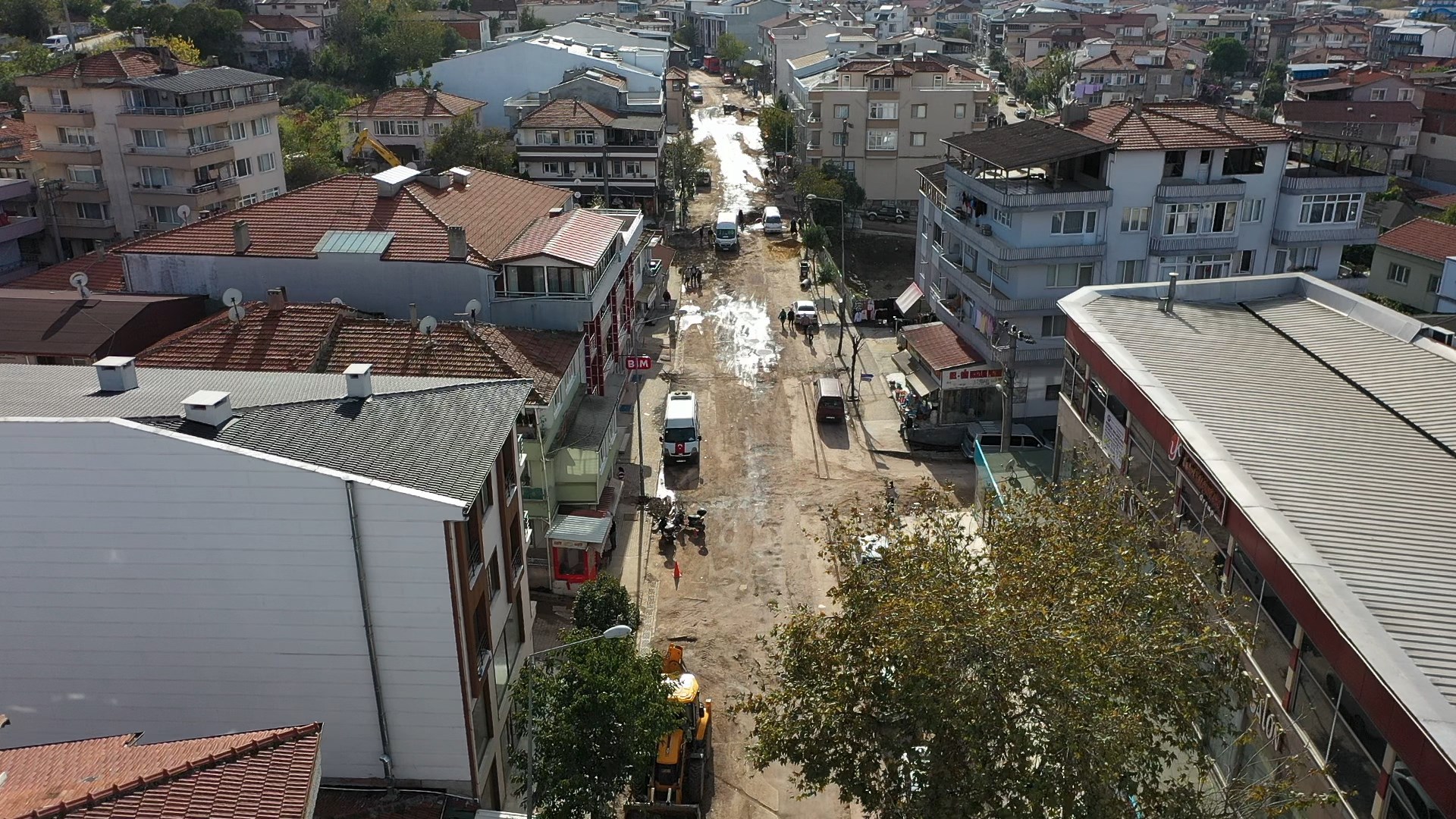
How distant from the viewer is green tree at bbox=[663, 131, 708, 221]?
74938mm

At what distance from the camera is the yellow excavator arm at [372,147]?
A: 235 ft

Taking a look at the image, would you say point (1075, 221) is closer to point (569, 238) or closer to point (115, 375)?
point (569, 238)

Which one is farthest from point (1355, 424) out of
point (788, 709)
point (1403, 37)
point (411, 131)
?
point (1403, 37)

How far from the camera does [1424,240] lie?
172 ft

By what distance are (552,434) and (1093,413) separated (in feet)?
49.2

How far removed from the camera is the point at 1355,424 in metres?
21.3

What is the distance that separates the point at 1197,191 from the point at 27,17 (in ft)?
323

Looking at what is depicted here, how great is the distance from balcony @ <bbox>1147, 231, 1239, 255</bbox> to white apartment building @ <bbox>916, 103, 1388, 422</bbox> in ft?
0.14

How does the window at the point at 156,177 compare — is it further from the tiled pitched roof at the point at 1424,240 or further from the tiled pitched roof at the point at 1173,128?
the tiled pitched roof at the point at 1424,240

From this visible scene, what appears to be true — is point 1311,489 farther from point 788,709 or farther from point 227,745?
point 227,745

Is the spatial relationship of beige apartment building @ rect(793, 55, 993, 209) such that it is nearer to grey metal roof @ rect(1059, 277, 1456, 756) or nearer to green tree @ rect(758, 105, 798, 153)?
green tree @ rect(758, 105, 798, 153)

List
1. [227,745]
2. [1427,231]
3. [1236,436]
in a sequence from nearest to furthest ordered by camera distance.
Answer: [227,745]
[1236,436]
[1427,231]

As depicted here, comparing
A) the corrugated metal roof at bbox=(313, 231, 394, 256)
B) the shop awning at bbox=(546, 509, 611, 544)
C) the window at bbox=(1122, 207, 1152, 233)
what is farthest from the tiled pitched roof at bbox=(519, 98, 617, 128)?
the shop awning at bbox=(546, 509, 611, 544)

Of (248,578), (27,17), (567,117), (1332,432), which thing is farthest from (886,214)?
(27,17)
